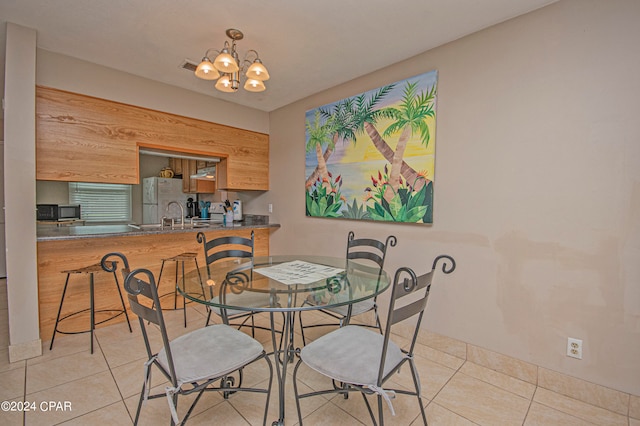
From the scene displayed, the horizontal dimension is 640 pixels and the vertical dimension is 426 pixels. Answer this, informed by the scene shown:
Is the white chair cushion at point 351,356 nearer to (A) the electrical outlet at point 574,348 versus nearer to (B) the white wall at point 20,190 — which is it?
(A) the electrical outlet at point 574,348

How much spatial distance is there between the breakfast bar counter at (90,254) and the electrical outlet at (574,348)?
327 centimetres

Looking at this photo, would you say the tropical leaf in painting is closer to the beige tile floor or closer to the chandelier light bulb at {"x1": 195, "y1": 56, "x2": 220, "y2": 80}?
the beige tile floor

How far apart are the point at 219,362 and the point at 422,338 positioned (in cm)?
176

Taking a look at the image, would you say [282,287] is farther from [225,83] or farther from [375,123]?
[375,123]

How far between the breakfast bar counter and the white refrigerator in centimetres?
196

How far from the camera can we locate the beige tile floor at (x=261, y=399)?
160cm

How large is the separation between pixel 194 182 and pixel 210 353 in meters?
4.21

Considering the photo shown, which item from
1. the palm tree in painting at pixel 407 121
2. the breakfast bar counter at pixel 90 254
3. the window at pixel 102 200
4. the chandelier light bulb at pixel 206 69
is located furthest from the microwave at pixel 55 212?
the palm tree in painting at pixel 407 121

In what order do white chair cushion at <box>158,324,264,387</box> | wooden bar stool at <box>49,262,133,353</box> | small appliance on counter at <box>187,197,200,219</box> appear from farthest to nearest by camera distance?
small appliance on counter at <box>187,197,200,219</box>
wooden bar stool at <box>49,262,133,353</box>
white chair cushion at <box>158,324,264,387</box>

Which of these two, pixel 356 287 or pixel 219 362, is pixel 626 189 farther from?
pixel 219 362

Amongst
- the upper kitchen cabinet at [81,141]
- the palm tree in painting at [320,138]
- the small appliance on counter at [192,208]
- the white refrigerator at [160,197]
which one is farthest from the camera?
the small appliance on counter at [192,208]

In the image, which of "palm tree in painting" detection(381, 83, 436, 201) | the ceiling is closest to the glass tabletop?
"palm tree in painting" detection(381, 83, 436, 201)

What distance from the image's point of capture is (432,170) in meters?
2.35

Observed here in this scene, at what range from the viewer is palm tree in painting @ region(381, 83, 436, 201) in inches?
93.3
